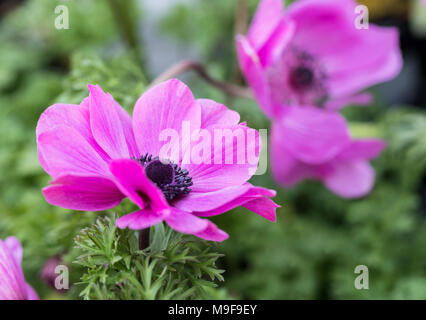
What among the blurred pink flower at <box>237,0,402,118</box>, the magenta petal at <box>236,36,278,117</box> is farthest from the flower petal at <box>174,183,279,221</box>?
the blurred pink flower at <box>237,0,402,118</box>

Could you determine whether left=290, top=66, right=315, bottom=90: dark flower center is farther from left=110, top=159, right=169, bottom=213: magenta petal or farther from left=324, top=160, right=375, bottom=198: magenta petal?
left=110, top=159, right=169, bottom=213: magenta petal

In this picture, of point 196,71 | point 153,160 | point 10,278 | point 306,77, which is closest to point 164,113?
point 153,160

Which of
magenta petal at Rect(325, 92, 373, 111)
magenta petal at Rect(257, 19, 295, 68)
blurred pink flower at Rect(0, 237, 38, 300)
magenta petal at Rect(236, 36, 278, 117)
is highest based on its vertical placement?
magenta petal at Rect(257, 19, 295, 68)

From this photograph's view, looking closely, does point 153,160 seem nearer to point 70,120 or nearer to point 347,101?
point 70,120

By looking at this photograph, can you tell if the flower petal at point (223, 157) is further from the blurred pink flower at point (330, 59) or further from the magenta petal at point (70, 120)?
the blurred pink flower at point (330, 59)

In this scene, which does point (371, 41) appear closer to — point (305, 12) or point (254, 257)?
point (305, 12)
